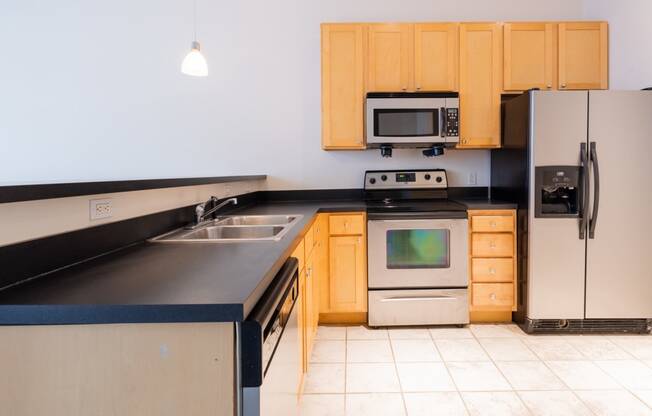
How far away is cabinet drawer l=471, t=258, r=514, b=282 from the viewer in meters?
2.85

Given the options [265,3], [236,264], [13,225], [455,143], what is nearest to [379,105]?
[455,143]

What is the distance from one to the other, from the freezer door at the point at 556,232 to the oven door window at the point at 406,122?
2.28ft

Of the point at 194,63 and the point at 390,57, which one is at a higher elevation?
the point at 390,57

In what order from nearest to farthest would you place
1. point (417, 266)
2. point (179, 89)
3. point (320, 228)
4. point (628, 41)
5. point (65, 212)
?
point (65, 212), point (320, 228), point (417, 266), point (628, 41), point (179, 89)

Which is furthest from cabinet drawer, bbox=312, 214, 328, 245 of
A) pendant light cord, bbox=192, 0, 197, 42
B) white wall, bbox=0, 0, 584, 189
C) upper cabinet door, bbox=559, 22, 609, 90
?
upper cabinet door, bbox=559, 22, 609, 90

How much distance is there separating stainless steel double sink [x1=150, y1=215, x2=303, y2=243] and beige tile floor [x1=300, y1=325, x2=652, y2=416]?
2.84 feet

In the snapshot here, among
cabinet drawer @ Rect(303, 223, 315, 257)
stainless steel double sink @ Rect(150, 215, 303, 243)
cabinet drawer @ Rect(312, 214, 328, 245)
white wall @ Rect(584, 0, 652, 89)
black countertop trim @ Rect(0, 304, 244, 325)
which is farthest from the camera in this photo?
white wall @ Rect(584, 0, 652, 89)

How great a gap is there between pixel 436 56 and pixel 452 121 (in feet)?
1.80

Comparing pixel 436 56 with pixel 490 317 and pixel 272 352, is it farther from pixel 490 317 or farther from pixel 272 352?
pixel 272 352

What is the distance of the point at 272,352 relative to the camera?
1009 mm

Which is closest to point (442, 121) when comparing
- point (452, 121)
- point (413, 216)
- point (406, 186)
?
point (452, 121)

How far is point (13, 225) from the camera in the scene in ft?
3.04

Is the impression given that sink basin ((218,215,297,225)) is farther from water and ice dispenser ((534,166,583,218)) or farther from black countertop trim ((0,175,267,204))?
water and ice dispenser ((534,166,583,218))

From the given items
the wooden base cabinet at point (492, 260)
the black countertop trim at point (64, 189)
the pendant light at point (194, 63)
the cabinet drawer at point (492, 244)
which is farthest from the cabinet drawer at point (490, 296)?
the pendant light at point (194, 63)
